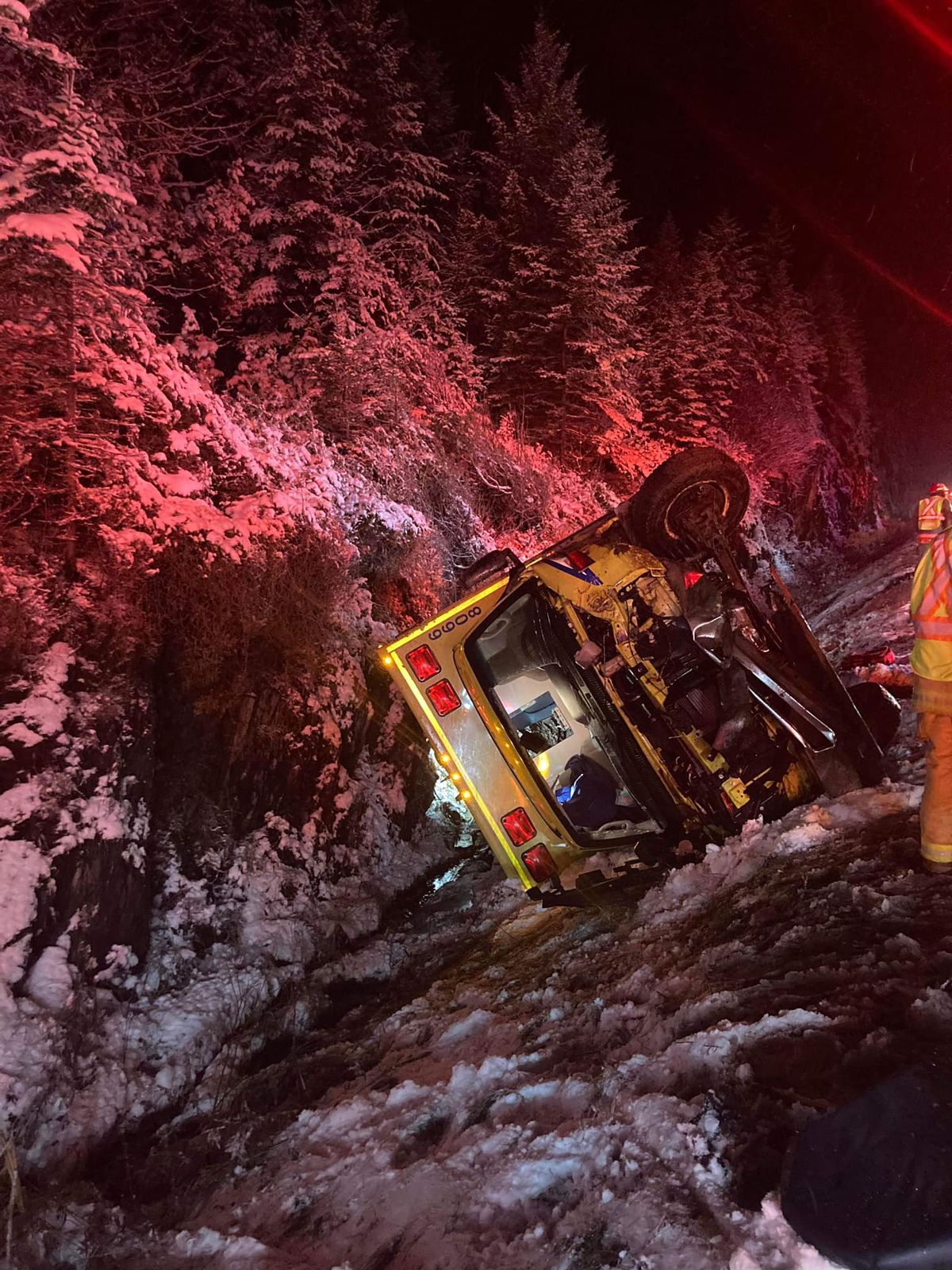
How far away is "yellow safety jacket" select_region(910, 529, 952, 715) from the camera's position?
10.3ft

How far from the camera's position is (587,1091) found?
266cm

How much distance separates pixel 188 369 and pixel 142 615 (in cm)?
335

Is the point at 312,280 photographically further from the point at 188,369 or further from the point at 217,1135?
the point at 217,1135

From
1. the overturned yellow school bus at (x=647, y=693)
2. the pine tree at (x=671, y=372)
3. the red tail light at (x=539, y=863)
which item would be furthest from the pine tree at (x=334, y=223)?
the pine tree at (x=671, y=372)

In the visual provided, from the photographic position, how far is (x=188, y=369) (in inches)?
295

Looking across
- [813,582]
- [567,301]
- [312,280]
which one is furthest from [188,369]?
[813,582]

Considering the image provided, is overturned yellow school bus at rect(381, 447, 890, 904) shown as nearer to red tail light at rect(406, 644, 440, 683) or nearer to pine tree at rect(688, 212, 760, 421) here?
red tail light at rect(406, 644, 440, 683)

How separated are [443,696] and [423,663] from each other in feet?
0.84

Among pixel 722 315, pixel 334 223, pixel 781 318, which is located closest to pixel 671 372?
pixel 722 315

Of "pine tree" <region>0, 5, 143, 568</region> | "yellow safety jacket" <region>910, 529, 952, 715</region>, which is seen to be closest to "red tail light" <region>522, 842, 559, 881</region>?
"yellow safety jacket" <region>910, 529, 952, 715</region>

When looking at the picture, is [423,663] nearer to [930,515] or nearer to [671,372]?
[930,515]

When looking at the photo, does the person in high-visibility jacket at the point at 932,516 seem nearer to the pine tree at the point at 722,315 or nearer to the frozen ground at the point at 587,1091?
the frozen ground at the point at 587,1091

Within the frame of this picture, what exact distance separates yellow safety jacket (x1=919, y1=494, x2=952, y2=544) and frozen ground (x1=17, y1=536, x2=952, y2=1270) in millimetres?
1497

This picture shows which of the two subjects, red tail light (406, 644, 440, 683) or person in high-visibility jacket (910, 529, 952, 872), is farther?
red tail light (406, 644, 440, 683)
